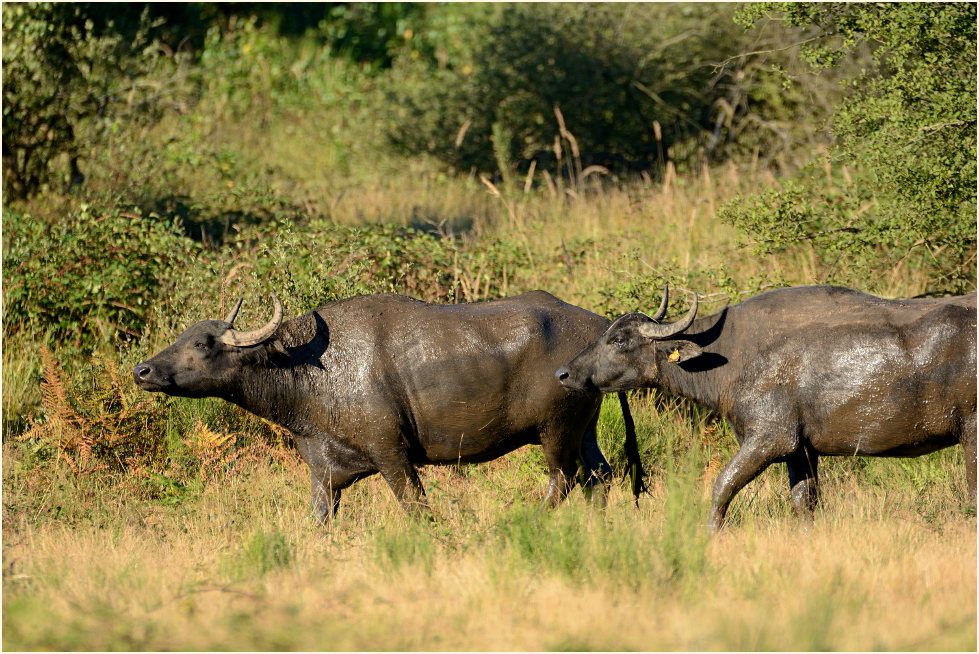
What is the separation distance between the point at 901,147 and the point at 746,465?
3.91m

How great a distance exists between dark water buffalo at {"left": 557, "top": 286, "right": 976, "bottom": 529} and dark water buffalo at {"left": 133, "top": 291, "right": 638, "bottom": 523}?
45 centimetres

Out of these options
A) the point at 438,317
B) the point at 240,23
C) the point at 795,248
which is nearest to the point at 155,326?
the point at 438,317

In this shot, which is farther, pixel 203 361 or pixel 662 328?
pixel 203 361

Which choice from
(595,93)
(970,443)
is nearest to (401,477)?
(970,443)

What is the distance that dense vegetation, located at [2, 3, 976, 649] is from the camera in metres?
5.93

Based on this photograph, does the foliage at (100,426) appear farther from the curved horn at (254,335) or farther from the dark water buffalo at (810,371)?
the dark water buffalo at (810,371)

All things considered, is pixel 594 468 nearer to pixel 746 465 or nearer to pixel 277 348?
pixel 746 465

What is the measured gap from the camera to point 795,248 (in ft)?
36.2

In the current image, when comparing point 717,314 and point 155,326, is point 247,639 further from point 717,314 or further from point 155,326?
point 155,326

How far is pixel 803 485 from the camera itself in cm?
762

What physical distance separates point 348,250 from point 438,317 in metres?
3.16

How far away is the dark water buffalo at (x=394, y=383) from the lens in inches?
297

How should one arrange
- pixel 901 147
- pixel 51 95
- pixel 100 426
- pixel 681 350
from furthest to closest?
1. pixel 51 95
2. pixel 901 147
3. pixel 100 426
4. pixel 681 350

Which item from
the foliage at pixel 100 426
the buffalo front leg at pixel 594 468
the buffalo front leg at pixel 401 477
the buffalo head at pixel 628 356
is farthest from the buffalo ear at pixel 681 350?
the foliage at pixel 100 426
